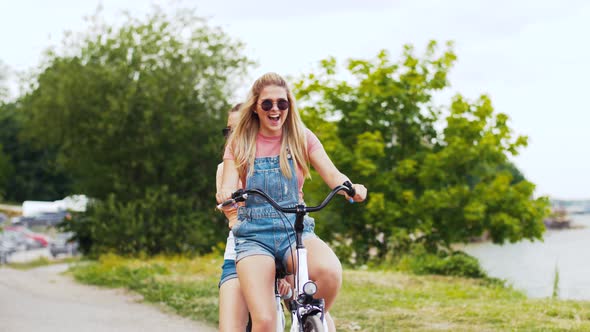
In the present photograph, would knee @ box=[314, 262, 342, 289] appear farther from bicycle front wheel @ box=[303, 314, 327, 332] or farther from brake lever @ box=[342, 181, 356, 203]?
brake lever @ box=[342, 181, 356, 203]

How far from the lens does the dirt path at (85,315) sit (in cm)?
881

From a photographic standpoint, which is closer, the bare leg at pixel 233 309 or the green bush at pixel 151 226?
the bare leg at pixel 233 309

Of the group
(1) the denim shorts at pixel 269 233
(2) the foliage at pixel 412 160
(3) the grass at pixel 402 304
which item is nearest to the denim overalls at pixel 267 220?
(1) the denim shorts at pixel 269 233

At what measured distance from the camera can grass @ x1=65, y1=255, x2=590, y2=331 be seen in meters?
8.16

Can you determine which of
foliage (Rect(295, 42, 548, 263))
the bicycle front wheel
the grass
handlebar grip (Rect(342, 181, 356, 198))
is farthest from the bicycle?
foliage (Rect(295, 42, 548, 263))

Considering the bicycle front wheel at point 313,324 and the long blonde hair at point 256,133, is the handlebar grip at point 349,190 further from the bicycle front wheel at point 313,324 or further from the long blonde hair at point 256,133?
the bicycle front wheel at point 313,324

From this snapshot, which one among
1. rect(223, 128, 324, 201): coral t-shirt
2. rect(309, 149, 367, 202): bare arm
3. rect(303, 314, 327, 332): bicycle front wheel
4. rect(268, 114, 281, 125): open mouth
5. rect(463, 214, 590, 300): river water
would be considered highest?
rect(268, 114, 281, 125): open mouth

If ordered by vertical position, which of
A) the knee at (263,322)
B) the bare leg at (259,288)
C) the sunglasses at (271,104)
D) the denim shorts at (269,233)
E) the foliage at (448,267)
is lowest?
the foliage at (448,267)

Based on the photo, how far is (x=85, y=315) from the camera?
9930 mm

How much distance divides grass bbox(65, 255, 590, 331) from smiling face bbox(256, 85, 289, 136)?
4257mm

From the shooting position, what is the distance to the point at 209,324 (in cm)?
884

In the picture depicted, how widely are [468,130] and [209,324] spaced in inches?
591

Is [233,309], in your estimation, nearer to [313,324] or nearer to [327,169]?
[313,324]

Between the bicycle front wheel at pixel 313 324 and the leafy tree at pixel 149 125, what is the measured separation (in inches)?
730
